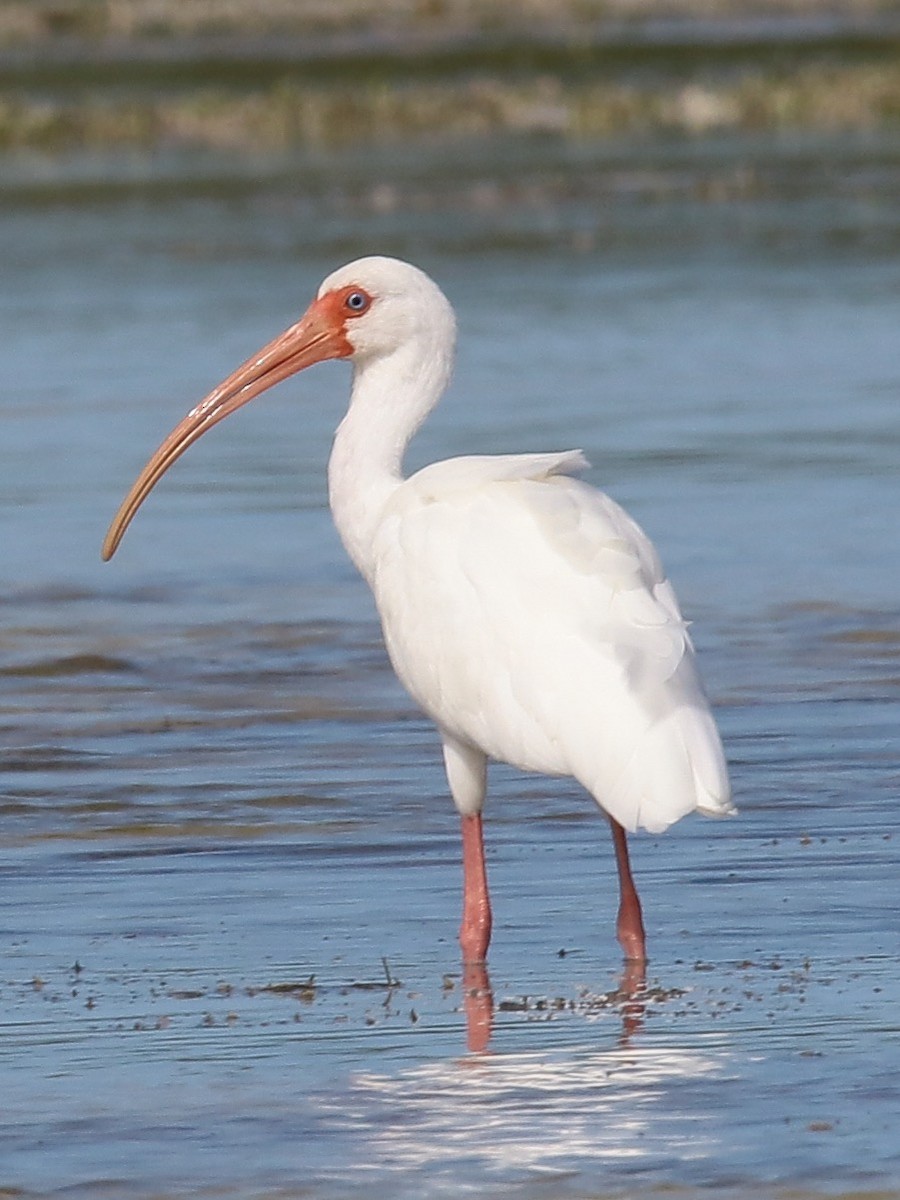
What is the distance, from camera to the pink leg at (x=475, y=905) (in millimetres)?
7426

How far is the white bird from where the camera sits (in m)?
6.97

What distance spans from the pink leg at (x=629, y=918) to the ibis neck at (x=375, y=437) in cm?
125

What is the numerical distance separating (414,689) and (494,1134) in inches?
80.5

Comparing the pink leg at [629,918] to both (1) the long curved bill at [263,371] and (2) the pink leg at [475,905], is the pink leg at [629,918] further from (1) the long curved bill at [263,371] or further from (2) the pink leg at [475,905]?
(1) the long curved bill at [263,371]

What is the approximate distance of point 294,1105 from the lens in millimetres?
6246

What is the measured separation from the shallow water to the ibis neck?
0.99 m

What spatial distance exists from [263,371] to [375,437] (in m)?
0.80

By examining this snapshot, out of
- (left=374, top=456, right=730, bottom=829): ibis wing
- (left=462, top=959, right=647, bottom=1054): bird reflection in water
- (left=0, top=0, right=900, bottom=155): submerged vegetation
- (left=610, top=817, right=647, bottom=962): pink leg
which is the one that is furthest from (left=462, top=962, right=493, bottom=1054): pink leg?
(left=0, top=0, right=900, bottom=155): submerged vegetation

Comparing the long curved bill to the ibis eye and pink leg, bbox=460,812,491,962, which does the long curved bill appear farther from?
pink leg, bbox=460,812,491,962

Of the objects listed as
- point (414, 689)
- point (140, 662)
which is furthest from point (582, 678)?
point (140, 662)

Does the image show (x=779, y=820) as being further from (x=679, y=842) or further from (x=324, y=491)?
(x=324, y=491)

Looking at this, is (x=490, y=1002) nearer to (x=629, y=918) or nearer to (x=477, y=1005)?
(x=477, y=1005)

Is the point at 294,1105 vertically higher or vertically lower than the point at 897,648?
lower

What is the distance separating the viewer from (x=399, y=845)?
8.64 meters
